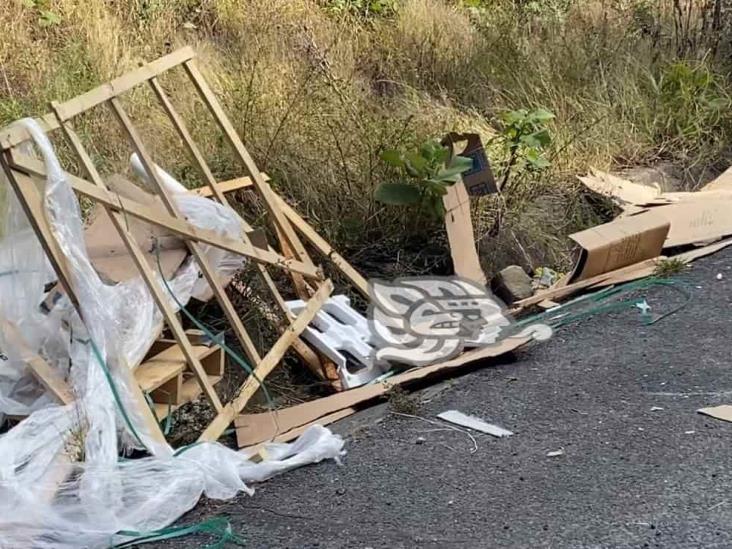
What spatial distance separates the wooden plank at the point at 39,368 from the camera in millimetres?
3334

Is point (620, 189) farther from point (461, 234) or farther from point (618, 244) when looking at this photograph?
point (461, 234)

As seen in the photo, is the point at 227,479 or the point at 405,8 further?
the point at 405,8

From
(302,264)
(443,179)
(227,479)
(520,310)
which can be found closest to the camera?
(227,479)

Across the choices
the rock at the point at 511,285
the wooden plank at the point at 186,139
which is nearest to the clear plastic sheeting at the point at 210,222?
the wooden plank at the point at 186,139

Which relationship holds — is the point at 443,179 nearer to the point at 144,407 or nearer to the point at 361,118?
the point at 361,118

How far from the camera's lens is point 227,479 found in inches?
122

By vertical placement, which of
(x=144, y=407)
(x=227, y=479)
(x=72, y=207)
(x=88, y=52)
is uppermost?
(x=88, y=52)

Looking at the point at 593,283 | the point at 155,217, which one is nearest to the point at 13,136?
the point at 155,217

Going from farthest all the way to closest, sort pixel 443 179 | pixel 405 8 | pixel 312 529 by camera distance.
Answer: pixel 405 8 < pixel 443 179 < pixel 312 529

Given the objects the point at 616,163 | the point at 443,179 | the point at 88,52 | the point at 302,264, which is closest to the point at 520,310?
the point at 443,179

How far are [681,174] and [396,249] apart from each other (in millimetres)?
2485

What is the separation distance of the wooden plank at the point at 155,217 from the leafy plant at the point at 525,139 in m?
2.01

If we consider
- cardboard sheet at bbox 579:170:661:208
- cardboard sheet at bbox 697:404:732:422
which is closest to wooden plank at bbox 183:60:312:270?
cardboard sheet at bbox 697:404:732:422

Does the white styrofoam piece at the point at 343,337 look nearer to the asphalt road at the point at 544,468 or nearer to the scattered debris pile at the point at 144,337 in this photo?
the scattered debris pile at the point at 144,337
